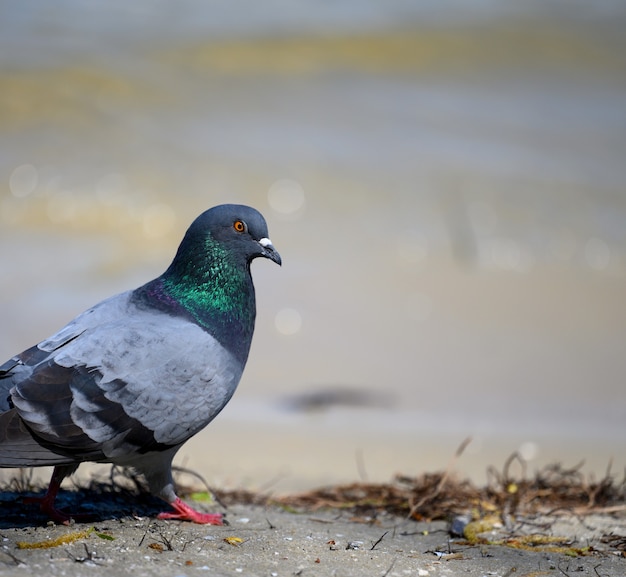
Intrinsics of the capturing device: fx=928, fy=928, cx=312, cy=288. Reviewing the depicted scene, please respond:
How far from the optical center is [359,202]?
30.6ft

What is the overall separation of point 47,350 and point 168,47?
9.37m

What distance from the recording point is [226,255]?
12.4 ft

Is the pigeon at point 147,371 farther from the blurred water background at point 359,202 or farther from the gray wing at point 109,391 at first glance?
the blurred water background at point 359,202

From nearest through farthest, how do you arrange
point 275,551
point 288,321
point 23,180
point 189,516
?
point 275,551 < point 189,516 < point 288,321 < point 23,180

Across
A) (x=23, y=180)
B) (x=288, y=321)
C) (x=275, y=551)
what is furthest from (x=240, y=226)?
(x=23, y=180)

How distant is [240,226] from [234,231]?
0.03 meters

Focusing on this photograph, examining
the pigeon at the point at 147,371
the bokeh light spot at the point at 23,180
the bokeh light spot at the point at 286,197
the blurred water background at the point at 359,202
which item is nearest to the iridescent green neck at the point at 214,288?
the pigeon at the point at 147,371

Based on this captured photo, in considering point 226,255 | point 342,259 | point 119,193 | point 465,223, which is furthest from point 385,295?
point 226,255

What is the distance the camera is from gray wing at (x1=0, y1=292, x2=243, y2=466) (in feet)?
10.6

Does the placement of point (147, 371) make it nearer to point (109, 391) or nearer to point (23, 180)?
point (109, 391)

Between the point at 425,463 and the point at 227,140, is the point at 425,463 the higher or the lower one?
the lower one

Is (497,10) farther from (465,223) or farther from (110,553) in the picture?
(110,553)

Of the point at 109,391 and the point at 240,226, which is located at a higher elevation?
the point at 240,226

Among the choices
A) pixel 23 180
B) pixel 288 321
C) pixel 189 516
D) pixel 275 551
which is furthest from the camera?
pixel 23 180
